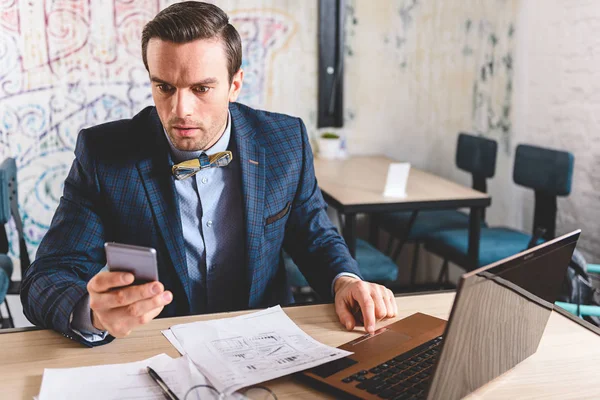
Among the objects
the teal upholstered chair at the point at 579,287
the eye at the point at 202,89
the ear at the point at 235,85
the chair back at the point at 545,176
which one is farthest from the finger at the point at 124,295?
the chair back at the point at 545,176

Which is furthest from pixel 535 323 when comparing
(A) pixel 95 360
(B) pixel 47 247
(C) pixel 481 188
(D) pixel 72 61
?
(D) pixel 72 61

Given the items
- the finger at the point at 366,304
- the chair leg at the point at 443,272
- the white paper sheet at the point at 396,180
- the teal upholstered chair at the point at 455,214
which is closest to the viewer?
the finger at the point at 366,304

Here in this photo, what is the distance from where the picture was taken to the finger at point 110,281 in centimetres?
102

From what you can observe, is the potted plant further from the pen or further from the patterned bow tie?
the pen

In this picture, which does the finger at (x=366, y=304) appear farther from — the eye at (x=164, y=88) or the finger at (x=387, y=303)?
the eye at (x=164, y=88)

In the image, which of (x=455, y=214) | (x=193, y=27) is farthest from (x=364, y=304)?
(x=455, y=214)

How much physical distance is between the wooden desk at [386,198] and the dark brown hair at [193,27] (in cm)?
134

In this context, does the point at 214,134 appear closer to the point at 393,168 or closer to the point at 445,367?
the point at 445,367

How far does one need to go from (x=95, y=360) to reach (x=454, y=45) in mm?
3445

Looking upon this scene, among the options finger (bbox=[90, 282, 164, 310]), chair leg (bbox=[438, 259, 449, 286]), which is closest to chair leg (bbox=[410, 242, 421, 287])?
chair leg (bbox=[438, 259, 449, 286])

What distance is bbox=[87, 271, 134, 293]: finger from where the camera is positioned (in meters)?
1.02

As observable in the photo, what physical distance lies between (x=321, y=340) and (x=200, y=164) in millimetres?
585

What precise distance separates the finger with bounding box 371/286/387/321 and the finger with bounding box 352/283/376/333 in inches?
0.5

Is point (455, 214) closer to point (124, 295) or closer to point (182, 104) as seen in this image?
point (182, 104)
